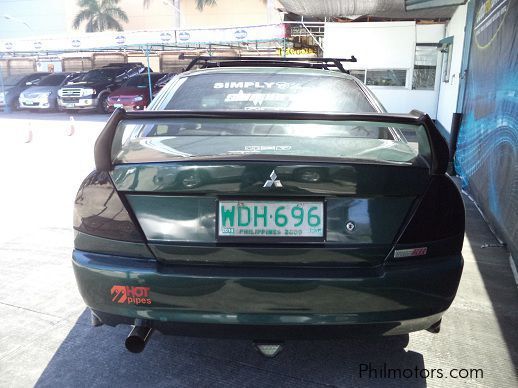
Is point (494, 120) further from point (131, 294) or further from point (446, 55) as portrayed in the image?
point (446, 55)

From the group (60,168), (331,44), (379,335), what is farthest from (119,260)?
(331,44)

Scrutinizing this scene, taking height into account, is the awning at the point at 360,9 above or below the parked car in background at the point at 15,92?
above

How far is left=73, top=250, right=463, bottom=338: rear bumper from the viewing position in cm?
188

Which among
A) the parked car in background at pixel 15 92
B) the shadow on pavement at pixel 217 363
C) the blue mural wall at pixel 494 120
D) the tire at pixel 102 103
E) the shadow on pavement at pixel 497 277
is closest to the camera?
the shadow on pavement at pixel 217 363

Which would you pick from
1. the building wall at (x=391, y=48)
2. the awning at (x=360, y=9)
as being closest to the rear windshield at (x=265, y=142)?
the awning at (x=360, y=9)

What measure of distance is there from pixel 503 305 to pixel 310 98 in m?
1.94

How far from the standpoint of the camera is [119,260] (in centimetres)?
198

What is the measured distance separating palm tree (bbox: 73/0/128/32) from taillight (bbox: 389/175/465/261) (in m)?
56.9

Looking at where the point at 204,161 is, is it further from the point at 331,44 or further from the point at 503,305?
the point at 331,44

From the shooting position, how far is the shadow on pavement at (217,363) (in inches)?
91.7

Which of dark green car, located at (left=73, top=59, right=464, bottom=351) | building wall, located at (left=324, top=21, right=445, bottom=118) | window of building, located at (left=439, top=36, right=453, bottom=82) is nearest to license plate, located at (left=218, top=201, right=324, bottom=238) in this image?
dark green car, located at (left=73, top=59, right=464, bottom=351)

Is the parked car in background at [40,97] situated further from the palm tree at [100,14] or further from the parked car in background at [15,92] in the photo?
the palm tree at [100,14]

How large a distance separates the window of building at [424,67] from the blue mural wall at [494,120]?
922 centimetres

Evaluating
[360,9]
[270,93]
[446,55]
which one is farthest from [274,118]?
[360,9]
